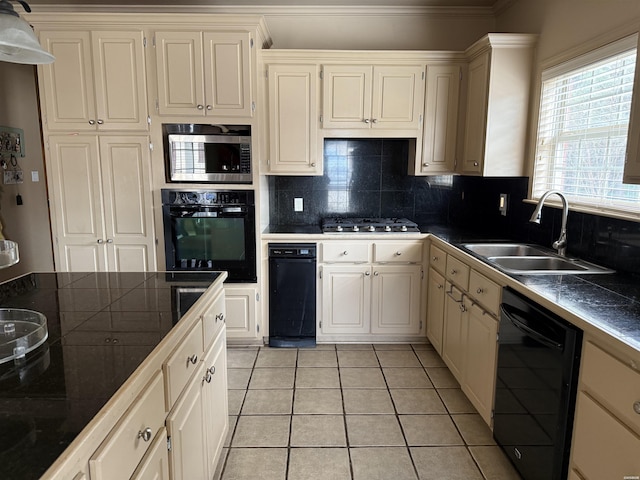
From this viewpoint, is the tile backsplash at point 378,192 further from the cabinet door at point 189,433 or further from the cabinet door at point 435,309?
the cabinet door at point 189,433

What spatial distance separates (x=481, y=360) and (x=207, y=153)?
2.29 m

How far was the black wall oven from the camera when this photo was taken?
3.05 m

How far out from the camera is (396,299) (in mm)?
3334

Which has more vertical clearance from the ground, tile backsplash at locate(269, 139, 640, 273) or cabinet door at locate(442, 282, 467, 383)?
tile backsplash at locate(269, 139, 640, 273)

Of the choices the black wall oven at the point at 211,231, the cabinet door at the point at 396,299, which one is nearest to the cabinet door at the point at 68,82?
the black wall oven at the point at 211,231

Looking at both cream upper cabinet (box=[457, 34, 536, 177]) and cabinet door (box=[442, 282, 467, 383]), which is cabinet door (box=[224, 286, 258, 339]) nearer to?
cabinet door (box=[442, 282, 467, 383])

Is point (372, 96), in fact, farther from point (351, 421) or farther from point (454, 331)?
point (351, 421)

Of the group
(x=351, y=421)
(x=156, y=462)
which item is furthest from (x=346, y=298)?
(x=156, y=462)

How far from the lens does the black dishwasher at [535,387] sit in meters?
1.50

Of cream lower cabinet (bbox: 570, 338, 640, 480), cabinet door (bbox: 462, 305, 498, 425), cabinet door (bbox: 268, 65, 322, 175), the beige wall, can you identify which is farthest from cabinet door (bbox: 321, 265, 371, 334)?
the beige wall

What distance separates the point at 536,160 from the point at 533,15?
3.43 feet

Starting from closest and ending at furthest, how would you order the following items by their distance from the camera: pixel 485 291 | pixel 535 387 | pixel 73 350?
1. pixel 73 350
2. pixel 535 387
3. pixel 485 291

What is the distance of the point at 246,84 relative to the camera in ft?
9.72

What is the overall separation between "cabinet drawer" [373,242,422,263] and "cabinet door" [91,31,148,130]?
198 centimetres
